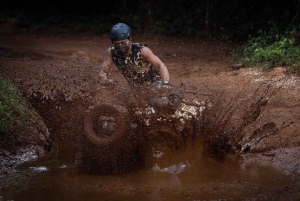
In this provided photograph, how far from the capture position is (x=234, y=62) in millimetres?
10133

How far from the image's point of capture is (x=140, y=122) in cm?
540

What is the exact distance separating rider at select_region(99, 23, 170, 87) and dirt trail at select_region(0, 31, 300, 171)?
382 millimetres

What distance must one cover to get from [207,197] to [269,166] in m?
1.08

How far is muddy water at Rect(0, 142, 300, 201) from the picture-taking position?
4.51 meters

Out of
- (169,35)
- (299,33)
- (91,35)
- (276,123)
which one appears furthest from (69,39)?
(276,123)

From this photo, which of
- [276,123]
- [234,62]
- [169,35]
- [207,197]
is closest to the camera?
[207,197]

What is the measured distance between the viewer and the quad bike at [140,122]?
5.35m

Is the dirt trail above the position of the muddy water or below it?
above

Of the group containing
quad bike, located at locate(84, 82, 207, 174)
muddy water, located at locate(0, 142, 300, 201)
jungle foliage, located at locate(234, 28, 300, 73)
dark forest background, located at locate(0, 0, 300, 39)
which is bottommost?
muddy water, located at locate(0, 142, 300, 201)

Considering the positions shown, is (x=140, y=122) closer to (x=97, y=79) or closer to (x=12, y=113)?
(x=97, y=79)

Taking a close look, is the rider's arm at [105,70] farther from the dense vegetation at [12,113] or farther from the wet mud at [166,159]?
the dense vegetation at [12,113]

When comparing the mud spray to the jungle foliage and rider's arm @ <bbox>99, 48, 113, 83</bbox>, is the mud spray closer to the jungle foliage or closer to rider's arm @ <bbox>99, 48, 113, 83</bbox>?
rider's arm @ <bbox>99, 48, 113, 83</bbox>

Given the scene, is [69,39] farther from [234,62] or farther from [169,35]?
[234,62]

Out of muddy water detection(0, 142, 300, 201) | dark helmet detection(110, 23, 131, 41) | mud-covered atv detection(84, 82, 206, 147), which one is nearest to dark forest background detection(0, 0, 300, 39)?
dark helmet detection(110, 23, 131, 41)
